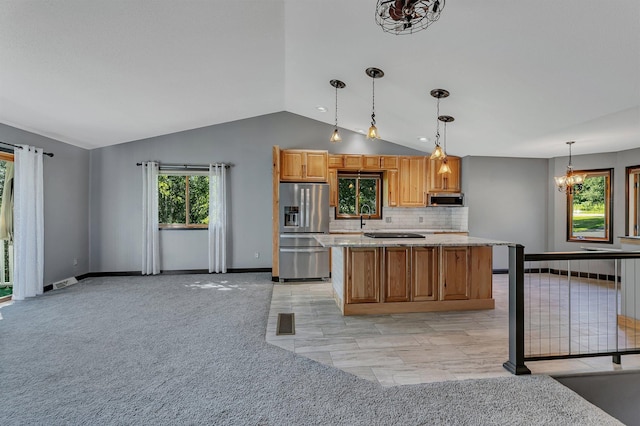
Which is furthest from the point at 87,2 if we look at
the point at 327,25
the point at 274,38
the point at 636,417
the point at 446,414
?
the point at 636,417

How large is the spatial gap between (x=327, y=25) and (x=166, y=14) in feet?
4.95

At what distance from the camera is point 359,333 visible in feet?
10.3

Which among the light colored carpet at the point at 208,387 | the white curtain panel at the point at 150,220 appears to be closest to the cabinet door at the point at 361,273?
the light colored carpet at the point at 208,387

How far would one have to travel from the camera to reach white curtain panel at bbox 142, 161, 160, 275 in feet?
19.2

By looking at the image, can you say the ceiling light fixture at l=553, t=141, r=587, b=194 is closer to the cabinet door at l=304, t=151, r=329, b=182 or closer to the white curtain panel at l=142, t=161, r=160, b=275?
the cabinet door at l=304, t=151, r=329, b=182

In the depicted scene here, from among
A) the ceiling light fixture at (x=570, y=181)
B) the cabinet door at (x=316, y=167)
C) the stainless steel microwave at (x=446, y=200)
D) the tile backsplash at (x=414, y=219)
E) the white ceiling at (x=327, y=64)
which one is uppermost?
the white ceiling at (x=327, y=64)

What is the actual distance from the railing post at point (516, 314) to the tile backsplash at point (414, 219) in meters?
3.88

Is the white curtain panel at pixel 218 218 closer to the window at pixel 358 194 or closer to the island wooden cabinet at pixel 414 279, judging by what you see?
the window at pixel 358 194

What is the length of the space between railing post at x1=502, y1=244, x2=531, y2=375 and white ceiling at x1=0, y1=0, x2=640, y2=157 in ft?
6.14

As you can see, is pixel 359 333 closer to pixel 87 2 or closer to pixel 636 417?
pixel 636 417

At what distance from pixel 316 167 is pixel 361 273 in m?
2.68

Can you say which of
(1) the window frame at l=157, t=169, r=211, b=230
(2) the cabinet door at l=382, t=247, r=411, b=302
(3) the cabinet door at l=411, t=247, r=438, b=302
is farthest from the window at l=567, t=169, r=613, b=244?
(1) the window frame at l=157, t=169, r=211, b=230

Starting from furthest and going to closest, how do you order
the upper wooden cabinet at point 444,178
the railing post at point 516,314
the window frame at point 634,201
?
the upper wooden cabinet at point 444,178 → the window frame at point 634,201 → the railing post at point 516,314

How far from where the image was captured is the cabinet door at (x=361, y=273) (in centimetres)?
369
